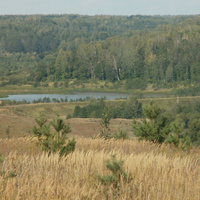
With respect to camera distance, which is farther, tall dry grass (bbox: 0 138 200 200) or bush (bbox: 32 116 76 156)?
bush (bbox: 32 116 76 156)

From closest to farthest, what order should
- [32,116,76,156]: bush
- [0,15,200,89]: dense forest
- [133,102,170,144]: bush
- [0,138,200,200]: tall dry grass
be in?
[0,138,200,200]: tall dry grass → [32,116,76,156]: bush → [133,102,170,144]: bush → [0,15,200,89]: dense forest

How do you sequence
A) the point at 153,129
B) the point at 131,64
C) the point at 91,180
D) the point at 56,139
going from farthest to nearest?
the point at 131,64 → the point at 153,129 → the point at 56,139 → the point at 91,180

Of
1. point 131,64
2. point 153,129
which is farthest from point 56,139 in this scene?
point 131,64

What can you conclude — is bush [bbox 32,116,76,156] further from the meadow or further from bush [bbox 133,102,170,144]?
bush [bbox 133,102,170,144]

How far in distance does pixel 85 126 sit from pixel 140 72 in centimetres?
6810

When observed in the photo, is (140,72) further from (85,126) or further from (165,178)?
(165,178)

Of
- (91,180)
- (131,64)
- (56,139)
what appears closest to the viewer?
(91,180)

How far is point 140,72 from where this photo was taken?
11194cm

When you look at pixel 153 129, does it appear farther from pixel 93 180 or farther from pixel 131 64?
pixel 131 64

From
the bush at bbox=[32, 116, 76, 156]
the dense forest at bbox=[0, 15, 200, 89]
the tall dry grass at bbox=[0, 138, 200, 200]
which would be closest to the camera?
the tall dry grass at bbox=[0, 138, 200, 200]

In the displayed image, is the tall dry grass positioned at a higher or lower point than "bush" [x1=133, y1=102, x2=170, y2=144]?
higher

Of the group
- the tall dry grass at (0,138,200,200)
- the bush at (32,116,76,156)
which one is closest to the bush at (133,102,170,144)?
the bush at (32,116,76,156)

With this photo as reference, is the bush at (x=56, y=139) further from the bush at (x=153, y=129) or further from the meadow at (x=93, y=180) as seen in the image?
the bush at (x=153, y=129)

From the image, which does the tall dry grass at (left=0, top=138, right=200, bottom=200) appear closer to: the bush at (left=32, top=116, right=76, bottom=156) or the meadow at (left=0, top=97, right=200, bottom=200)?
the meadow at (left=0, top=97, right=200, bottom=200)
